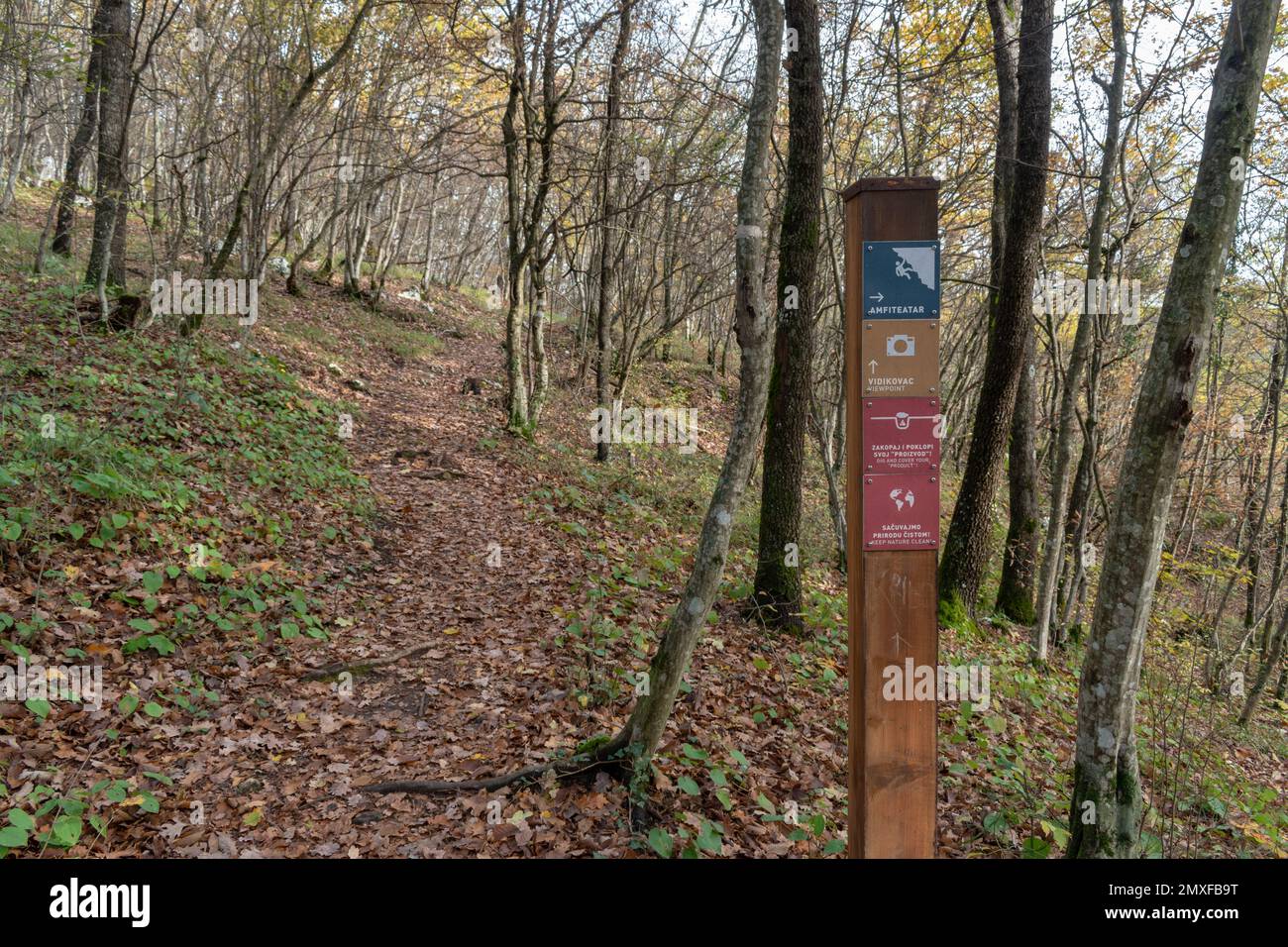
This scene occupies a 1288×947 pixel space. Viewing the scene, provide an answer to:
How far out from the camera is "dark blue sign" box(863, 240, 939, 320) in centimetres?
304

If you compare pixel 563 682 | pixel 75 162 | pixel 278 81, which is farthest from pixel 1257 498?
pixel 75 162

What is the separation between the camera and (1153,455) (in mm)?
3389

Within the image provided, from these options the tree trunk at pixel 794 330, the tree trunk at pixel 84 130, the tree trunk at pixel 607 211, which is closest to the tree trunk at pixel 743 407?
the tree trunk at pixel 794 330

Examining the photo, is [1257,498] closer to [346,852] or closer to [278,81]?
[346,852]

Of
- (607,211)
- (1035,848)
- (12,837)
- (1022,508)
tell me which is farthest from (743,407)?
(607,211)

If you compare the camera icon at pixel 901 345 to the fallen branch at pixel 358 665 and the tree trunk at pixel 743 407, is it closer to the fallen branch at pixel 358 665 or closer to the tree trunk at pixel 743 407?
the tree trunk at pixel 743 407

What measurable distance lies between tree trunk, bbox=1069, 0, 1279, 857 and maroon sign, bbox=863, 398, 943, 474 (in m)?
1.25

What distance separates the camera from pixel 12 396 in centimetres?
715

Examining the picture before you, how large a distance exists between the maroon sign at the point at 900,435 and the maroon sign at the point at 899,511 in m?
0.06

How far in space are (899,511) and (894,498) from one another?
6cm

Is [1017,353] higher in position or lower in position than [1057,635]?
higher

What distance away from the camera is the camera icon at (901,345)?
3055mm

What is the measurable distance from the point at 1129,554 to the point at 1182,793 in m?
3.29

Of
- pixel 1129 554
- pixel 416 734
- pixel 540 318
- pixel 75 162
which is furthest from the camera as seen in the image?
pixel 540 318
